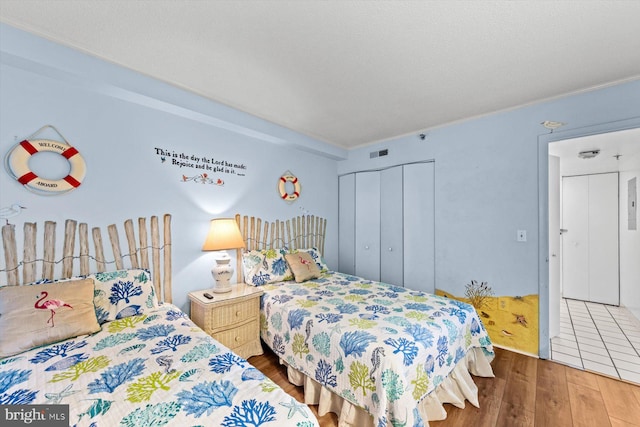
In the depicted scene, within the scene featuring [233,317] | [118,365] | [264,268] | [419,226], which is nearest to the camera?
[118,365]

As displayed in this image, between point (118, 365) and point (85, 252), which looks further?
point (85, 252)

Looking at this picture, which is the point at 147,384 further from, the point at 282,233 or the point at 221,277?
the point at 282,233

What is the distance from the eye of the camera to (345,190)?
4.23 m

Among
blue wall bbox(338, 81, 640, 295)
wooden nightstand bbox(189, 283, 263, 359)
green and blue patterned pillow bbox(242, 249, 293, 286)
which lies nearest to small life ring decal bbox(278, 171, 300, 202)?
green and blue patterned pillow bbox(242, 249, 293, 286)

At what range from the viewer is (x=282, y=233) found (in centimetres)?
342

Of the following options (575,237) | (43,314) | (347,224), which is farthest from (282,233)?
(575,237)

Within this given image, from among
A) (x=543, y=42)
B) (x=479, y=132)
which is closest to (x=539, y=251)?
(x=479, y=132)

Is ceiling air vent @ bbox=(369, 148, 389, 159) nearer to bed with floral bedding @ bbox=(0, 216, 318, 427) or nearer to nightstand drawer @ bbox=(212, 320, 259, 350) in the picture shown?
nightstand drawer @ bbox=(212, 320, 259, 350)

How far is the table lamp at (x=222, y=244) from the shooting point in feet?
8.05

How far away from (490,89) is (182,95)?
2.81 metres

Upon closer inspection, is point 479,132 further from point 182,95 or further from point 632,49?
point 182,95

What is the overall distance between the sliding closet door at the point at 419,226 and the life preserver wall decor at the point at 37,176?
11.1 feet

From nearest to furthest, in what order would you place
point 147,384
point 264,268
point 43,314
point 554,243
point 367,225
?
1. point 147,384
2. point 43,314
3. point 554,243
4. point 264,268
5. point 367,225

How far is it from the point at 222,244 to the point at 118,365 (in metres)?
1.30
